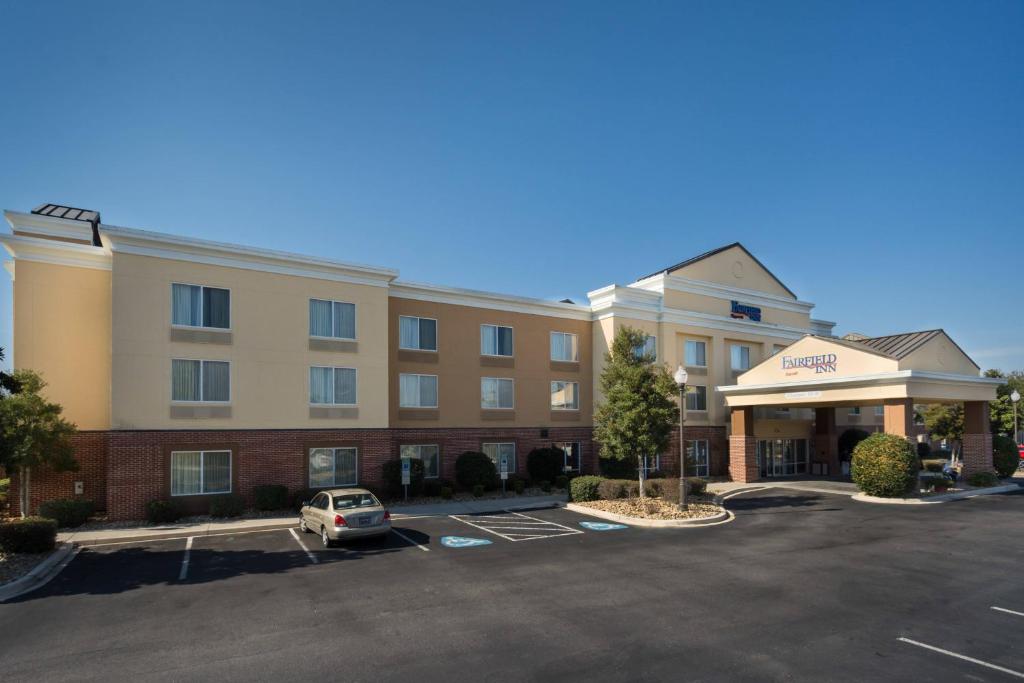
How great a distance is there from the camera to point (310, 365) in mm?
25109

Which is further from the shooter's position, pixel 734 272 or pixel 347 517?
pixel 734 272

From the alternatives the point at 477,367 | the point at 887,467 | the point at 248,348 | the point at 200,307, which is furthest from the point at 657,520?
the point at 200,307

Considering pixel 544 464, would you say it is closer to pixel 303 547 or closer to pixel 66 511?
pixel 303 547

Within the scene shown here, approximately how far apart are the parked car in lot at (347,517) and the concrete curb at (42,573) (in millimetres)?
6104

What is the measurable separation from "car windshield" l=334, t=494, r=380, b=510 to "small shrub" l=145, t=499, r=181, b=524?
7.55m

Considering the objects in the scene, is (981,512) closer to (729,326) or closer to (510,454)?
(729,326)

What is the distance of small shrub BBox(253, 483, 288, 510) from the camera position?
22969 millimetres

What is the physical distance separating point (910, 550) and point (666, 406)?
380 inches

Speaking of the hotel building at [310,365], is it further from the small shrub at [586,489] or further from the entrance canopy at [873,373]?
the small shrub at [586,489]

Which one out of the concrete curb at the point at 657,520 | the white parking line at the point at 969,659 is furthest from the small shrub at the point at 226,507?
the white parking line at the point at 969,659

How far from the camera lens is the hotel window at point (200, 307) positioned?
22875 mm

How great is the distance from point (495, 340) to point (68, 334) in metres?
17.4

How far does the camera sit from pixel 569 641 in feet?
31.9

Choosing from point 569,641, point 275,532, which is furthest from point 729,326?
point 569,641
